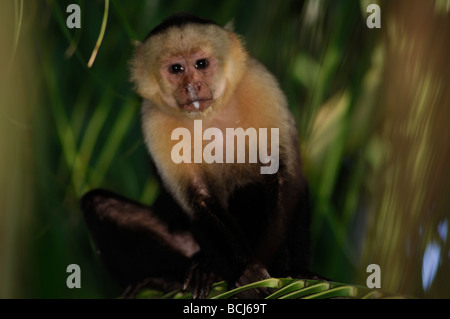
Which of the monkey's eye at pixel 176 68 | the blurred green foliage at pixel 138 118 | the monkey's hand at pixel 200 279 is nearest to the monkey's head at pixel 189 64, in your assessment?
the monkey's eye at pixel 176 68

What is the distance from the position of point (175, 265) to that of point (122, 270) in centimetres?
18

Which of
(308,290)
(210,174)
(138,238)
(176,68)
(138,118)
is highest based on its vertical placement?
(176,68)

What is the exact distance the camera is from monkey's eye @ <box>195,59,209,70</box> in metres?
1.99

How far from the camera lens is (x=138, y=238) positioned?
7.25ft

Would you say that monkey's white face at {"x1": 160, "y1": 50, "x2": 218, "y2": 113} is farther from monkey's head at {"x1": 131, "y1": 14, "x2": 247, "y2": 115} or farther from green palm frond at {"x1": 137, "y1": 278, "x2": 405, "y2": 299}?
green palm frond at {"x1": 137, "y1": 278, "x2": 405, "y2": 299}

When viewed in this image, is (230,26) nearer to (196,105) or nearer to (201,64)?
(201,64)

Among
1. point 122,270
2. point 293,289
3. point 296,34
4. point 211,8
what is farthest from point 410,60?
point 122,270

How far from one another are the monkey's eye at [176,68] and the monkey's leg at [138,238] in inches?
16.7

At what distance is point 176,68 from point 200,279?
0.67 metres

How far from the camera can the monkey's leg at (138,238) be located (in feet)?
7.11

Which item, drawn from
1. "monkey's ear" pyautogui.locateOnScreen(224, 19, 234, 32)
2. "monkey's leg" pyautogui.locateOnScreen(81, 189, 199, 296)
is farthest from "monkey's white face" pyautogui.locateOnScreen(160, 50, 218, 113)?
"monkey's leg" pyautogui.locateOnScreen(81, 189, 199, 296)

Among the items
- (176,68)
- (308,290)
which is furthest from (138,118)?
(308,290)

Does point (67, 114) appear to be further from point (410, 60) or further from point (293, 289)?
point (410, 60)

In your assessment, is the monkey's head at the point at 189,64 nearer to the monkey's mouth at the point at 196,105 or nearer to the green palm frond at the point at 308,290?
the monkey's mouth at the point at 196,105
